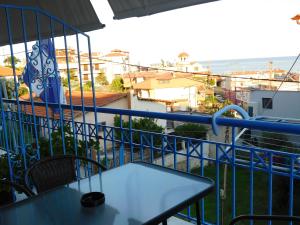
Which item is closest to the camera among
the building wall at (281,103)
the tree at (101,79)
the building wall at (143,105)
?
the building wall at (281,103)

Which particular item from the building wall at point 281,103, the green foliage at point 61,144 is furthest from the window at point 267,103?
the green foliage at point 61,144

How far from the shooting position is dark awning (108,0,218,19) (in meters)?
1.96

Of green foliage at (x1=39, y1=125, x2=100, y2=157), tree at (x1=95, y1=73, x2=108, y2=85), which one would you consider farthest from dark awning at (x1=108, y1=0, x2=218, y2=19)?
tree at (x1=95, y1=73, x2=108, y2=85)

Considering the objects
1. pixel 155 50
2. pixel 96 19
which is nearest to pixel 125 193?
pixel 96 19

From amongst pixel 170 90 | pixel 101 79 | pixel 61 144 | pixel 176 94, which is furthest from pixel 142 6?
pixel 101 79

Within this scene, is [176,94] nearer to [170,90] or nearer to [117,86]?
[170,90]

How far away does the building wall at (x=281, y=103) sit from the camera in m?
19.4

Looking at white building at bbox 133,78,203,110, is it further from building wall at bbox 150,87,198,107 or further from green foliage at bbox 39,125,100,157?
green foliage at bbox 39,125,100,157

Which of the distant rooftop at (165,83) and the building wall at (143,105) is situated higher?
the distant rooftop at (165,83)

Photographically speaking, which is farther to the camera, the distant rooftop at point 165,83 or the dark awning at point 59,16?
the distant rooftop at point 165,83

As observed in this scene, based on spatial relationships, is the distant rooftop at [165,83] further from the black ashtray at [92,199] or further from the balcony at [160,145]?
the black ashtray at [92,199]

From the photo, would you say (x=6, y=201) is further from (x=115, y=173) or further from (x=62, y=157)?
(x=115, y=173)

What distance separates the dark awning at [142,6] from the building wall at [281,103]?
18.3 m

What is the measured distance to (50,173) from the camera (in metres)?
1.89
